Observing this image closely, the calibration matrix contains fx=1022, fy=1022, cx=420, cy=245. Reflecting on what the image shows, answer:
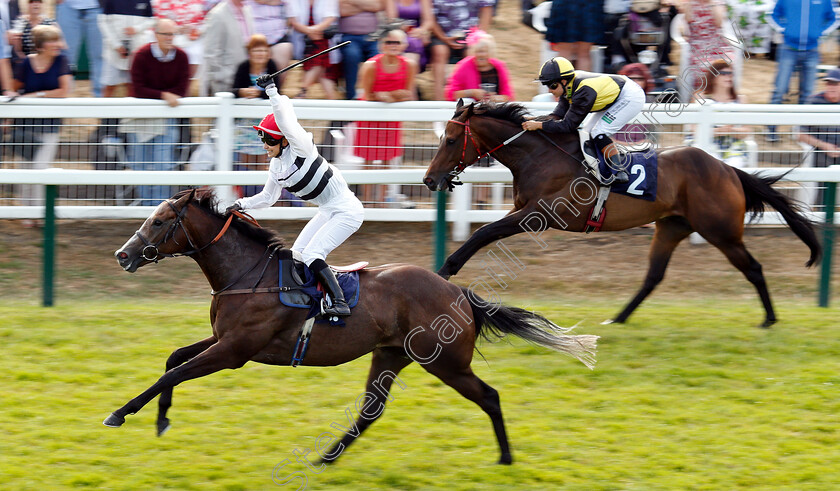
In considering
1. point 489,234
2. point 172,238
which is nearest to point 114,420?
point 172,238

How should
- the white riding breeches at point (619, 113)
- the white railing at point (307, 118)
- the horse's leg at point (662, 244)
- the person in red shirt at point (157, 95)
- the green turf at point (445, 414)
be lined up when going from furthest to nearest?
1. the person in red shirt at point (157, 95)
2. the horse's leg at point (662, 244)
3. the white railing at point (307, 118)
4. the white riding breeches at point (619, 113)
5. the green turf at point (445, 414)

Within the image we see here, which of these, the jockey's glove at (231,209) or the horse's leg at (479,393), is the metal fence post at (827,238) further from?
the jockey's glove at (231,209)

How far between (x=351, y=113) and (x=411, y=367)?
2729mm

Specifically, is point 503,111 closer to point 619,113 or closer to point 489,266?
point 619,113

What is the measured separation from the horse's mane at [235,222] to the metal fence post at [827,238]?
468 cm

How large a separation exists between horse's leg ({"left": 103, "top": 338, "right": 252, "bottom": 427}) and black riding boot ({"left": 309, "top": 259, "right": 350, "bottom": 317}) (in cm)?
50

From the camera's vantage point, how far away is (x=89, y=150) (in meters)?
8.28

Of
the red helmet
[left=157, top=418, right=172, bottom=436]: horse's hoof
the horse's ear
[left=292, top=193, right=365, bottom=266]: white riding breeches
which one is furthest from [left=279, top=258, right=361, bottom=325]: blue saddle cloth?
the horse's ear

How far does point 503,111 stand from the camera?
24.3 feet

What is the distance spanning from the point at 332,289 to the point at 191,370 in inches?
31.5

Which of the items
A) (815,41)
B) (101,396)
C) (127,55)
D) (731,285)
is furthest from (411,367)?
(815,41)

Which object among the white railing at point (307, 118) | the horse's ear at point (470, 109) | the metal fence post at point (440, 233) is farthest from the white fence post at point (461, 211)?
the horse's ear at point (470, 109)

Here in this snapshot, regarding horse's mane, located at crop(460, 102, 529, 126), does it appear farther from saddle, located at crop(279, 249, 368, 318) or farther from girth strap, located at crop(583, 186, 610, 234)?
saddle, located at crop(279, 249, 368, 318)

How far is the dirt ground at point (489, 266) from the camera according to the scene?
802cm
